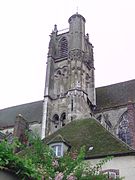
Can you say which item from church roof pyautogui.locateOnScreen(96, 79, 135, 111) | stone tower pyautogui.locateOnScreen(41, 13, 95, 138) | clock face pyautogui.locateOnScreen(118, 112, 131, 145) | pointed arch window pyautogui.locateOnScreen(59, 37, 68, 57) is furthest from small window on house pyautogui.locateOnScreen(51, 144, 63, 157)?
pointed arch window pyautogui.locateOnScreen(59, 37, 68, 57)

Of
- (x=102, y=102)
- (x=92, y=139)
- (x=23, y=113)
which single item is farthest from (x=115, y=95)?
(x=92, y=139)

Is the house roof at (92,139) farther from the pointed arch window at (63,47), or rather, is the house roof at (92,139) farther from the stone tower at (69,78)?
the pointed arch window at (63,47)

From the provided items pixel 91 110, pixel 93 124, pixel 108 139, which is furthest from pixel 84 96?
pixel 108 139

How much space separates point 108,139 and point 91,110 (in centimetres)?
1583

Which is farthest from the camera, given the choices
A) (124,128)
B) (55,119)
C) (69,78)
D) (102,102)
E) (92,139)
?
(102,102)

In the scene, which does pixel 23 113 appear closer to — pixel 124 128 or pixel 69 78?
pixel 69 78

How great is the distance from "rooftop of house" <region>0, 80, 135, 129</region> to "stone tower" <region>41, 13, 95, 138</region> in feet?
4.55

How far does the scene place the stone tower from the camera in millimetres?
28656

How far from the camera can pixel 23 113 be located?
34.4 m

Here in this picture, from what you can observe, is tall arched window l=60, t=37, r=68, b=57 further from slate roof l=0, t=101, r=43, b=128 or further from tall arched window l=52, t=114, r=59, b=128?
tall arched window l=52, t=114, r=59, b=128

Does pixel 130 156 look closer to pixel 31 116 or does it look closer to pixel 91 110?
pixel 91 110

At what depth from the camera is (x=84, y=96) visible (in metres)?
29.5

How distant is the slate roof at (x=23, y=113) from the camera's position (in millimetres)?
32484

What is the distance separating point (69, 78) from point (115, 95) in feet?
16.2
